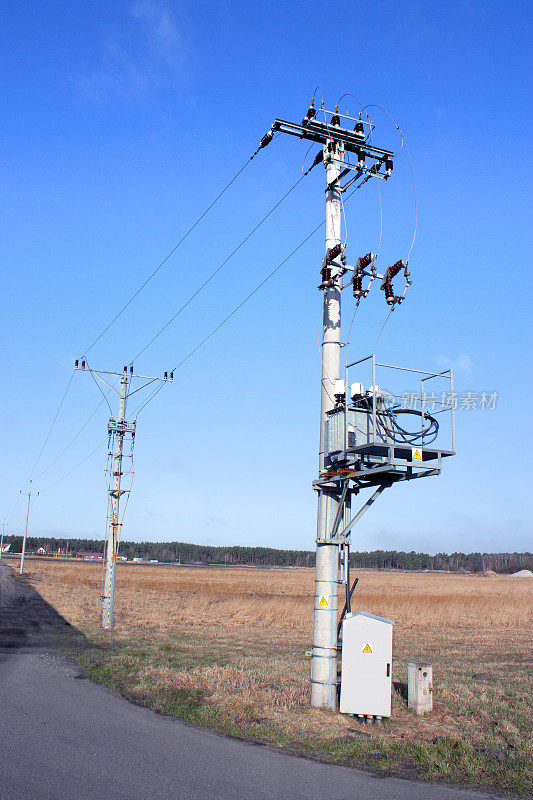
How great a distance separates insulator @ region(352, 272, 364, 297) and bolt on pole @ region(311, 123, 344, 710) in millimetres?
513

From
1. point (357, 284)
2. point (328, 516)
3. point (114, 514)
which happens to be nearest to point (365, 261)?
point (357, 284)

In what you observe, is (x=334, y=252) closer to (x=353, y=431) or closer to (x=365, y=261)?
(x=365, y=261)

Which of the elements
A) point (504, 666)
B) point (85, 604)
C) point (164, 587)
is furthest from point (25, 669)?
point (164, 587)

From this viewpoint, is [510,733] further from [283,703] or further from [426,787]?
[283,703]

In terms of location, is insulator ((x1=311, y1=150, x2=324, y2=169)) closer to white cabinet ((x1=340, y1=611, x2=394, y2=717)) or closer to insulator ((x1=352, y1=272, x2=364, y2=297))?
insulator ((x1=352, y1=272, x2=364, y2=297))

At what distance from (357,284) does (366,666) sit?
6.89 meters

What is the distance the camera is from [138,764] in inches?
316

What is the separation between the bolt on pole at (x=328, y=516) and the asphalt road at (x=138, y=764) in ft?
8.19

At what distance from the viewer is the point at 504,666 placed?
58.7 ft

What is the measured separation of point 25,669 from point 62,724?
5643 millimetres

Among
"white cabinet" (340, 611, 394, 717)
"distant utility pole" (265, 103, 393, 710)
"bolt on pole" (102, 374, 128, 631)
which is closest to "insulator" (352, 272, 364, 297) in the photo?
"distant utility pole" (265, 103, 393, 710)

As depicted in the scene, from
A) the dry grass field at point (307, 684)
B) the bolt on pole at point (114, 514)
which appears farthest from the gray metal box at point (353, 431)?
the bolt on pole at point (114, 514)

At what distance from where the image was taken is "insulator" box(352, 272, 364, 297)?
12.1m

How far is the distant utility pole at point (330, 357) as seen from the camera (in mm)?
11422
